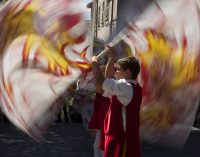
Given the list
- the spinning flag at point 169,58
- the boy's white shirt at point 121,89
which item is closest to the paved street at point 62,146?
the spinning flag at point 169,58

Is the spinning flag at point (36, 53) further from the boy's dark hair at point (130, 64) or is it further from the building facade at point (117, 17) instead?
the boy's dark hair at point (130, 64)

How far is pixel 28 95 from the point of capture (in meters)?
4.91

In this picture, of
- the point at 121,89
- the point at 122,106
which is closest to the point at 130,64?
the point at 121,89

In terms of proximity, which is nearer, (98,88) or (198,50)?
(198,50)

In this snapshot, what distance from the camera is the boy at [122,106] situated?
4609mm

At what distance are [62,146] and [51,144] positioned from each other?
9.9 inches

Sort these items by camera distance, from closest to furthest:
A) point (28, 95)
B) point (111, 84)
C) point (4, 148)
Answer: point (111, 84), point (28, 95), point (4, 148)

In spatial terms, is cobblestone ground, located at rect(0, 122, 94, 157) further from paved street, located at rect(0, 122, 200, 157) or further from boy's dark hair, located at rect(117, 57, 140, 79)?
boy's dark hair, located at rect(117, 57, 140, 79)

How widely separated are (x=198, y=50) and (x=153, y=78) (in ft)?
1.67

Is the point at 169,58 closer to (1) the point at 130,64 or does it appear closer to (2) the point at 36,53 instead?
(1) the point at 130,64

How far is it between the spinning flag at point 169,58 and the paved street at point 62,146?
144 inches

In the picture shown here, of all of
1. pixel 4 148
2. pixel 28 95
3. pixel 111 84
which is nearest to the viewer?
pixel 111 84

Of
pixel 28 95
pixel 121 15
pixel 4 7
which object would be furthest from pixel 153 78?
pixel 4 7

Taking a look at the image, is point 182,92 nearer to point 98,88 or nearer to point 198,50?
point 198,50
